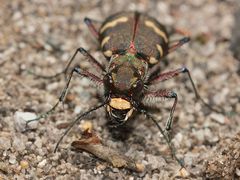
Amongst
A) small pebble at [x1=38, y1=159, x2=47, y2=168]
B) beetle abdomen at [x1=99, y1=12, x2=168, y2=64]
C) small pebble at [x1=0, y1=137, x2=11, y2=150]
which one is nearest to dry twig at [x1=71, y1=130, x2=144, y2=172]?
small pebble at [x1=38, y1=159, x2=47, y2=168]

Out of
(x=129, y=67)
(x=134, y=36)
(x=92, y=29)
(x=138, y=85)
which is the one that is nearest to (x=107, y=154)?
(x=138, y=85)

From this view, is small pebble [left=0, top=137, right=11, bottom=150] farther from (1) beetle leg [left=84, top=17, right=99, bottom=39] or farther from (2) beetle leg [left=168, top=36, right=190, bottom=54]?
(2) beetle leg [left=168, top=36, right=190, bottom=54]

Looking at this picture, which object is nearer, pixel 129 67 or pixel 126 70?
pixel 126 70

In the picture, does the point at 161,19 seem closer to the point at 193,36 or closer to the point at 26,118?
the point at 193,36

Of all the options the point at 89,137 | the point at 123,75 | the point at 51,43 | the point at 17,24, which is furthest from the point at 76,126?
the point at 17,24

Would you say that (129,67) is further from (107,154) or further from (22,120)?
(22,120)

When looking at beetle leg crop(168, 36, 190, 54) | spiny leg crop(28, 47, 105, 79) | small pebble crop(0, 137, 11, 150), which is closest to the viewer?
small pebble crop(0, 137, 11, 150)
